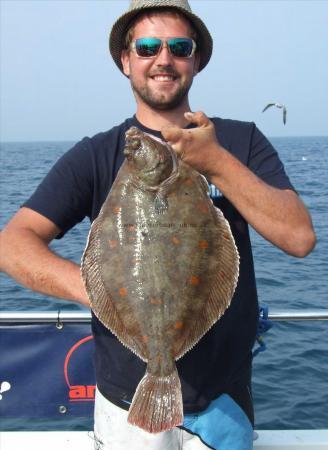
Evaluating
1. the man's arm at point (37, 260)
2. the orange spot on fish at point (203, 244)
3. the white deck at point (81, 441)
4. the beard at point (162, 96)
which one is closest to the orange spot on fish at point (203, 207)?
the orange spot on fish at point (203, 244)

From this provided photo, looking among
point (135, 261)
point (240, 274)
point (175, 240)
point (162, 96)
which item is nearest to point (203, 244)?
point (175, 240)

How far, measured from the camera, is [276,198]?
250 cm

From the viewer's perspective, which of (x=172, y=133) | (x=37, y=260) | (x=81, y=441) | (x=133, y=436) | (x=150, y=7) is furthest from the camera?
(x=81, y=441)

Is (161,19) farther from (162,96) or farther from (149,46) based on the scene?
(162,96)

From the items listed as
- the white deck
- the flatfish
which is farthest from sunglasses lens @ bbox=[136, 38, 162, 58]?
the white deck

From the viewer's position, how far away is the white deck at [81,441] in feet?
12.6

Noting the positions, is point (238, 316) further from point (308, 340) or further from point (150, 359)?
point (308, 340)

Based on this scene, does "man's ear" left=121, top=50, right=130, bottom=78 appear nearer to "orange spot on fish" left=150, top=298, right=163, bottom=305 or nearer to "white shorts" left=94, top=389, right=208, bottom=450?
"orange spot on fish" left=150, top=298, right=163, bottom=305

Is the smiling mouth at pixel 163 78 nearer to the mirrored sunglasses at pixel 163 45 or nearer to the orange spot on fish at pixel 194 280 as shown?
the mirrored sunglasses at pixel 163 45

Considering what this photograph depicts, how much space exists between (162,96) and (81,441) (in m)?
2.32

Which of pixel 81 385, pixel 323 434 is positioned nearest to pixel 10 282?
pixel 81 385

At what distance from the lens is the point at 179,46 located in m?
2.90

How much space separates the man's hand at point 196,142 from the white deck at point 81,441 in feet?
7.32

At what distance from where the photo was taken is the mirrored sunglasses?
2.89 m
